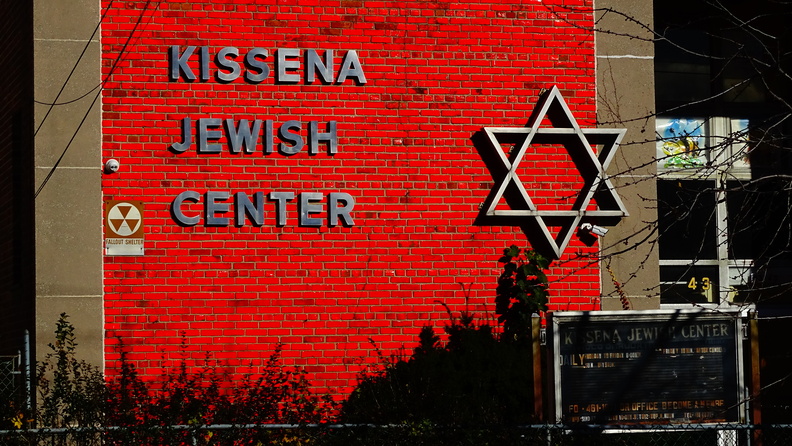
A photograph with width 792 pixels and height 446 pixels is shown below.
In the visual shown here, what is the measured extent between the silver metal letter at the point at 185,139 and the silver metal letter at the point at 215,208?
0.57 meters

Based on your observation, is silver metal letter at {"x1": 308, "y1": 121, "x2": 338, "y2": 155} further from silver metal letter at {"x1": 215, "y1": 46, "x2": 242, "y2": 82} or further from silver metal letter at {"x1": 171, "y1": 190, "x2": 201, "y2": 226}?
silver metal letter at {"x1": 171, "y1": 190, "x2": 201, "y2": 226}

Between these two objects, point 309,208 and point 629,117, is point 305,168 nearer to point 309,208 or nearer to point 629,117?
point 309,208

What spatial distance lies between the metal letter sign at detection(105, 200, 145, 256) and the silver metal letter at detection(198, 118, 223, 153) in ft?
3.11

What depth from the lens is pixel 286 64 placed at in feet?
40.5

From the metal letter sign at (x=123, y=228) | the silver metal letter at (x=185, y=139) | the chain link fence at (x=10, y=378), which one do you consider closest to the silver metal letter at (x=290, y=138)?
the silver metal letter at (x=185, y=139)

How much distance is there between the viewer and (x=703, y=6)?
1544cm

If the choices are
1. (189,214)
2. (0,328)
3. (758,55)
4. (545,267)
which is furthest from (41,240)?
(758,55)

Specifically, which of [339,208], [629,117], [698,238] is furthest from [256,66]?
[698,238]

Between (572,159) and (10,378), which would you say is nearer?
(10,378)

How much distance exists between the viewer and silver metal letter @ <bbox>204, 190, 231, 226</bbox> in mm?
12047

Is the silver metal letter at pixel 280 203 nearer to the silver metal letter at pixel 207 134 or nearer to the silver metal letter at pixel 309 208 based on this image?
the silver metal letter at pixel 309 208

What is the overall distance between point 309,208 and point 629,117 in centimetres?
396

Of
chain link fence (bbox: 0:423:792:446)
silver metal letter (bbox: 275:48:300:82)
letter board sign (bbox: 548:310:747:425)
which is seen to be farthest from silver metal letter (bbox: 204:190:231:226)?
letter board sign (bbox: 548:310:747:425)

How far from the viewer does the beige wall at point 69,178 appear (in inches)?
465
